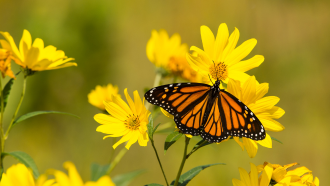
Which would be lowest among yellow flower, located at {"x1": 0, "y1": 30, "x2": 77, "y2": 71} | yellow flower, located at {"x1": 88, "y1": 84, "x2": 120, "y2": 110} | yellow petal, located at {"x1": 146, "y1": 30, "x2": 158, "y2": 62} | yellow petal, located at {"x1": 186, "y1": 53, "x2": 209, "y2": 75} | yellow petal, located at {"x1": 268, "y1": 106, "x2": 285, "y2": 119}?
yellow petal, located at {"x1": 268, "y1": 106, "x2": 285, "y2": 119}

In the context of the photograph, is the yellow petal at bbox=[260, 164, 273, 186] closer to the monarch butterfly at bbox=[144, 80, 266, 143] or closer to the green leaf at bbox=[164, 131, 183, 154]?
the monarch butterfly at bbox=[144, 80, 266, 143]

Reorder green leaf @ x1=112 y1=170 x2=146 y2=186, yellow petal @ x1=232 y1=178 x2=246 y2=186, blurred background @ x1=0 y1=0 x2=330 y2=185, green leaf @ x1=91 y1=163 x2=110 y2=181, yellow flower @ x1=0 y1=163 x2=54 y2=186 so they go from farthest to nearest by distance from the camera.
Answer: blurred background @ x1=0 y1=0 x2=330 y2=185 < green leaf @ x1=112 y1=170 x2=146 y2=186 < green leaf @ x1=91 y1=163 x2=110 y2=181 < yellow petal @ x1=232 y1=178 x2=246 y2=186 < yellow flower @ x1=0 y1=163 x2=54 y2=186

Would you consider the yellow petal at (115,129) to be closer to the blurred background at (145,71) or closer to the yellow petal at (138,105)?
the yellow petal at (138,105)

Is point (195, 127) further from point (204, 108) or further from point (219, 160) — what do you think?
point (219, 160)

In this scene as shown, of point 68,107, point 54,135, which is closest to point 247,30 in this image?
point 68,107

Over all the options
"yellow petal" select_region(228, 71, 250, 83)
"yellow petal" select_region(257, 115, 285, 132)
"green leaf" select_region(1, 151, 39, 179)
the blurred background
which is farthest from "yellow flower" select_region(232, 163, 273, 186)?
the blurred background

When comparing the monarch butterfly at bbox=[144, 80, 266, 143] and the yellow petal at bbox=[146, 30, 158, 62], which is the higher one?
the yellow petal at bbox=[146, 30, 158, 62]
